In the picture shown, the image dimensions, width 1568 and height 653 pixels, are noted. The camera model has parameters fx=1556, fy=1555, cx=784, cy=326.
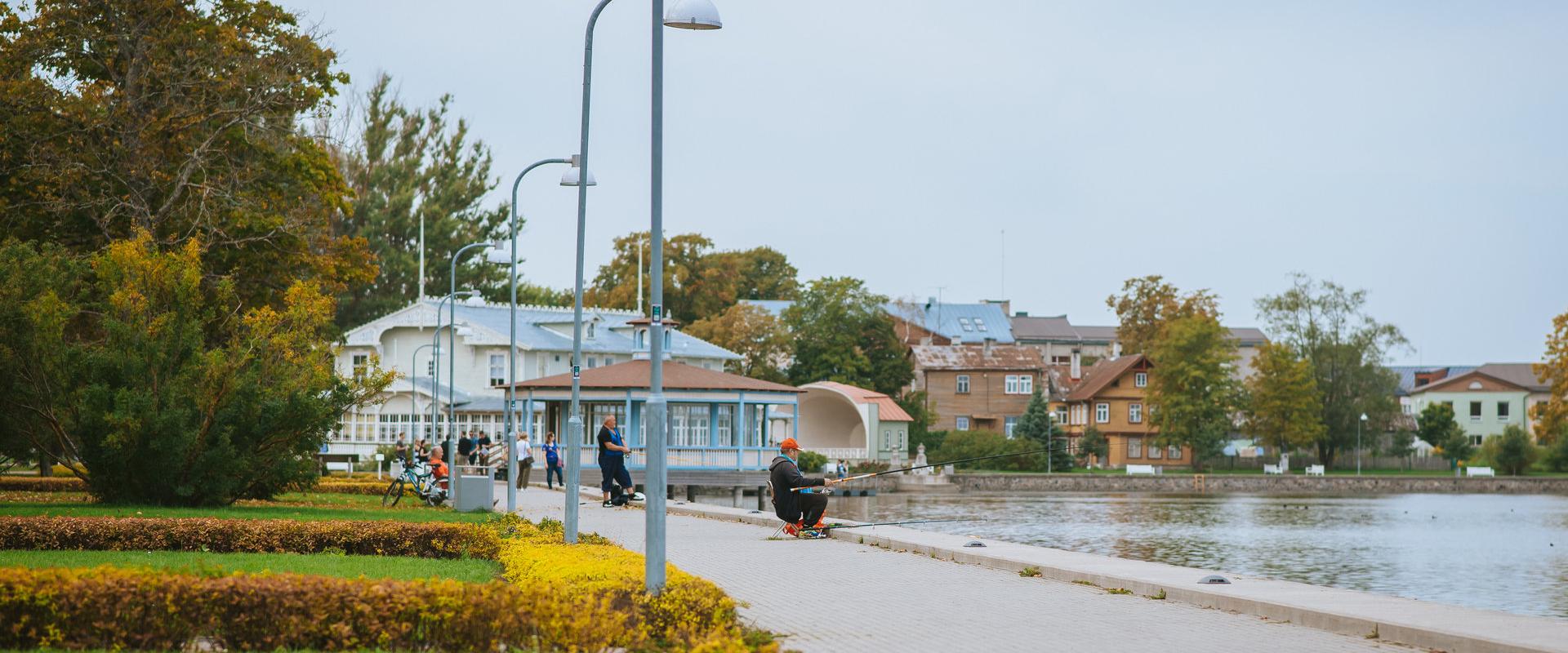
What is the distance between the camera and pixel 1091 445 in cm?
8888

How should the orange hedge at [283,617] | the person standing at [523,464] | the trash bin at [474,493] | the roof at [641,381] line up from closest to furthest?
1. the orange hedge at [283,617]
2. the trash bin at [474,493]
3. the person standing at [523,464]
4. the roof at [641,381]

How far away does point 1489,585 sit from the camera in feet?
84.3

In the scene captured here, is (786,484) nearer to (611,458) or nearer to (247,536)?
(247,536)

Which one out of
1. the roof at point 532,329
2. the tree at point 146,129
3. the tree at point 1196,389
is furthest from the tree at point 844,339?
the tree at point 146,129

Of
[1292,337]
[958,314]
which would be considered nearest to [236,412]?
[1292,337]

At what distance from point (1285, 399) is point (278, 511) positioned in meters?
68.9

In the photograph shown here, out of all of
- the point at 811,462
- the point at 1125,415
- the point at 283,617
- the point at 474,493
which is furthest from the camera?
the point at 1125,415

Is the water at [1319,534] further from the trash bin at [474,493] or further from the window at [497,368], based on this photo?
the window at [497,368]

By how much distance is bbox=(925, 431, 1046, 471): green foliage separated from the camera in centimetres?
7798

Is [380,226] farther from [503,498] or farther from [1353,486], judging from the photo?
[1353,486]

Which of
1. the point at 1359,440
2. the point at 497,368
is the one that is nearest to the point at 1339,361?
the point at 1359,440

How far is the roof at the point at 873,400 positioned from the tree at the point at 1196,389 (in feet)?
47.6

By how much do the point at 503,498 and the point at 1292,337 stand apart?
67170 millimetres

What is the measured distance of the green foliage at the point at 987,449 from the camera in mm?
77981
